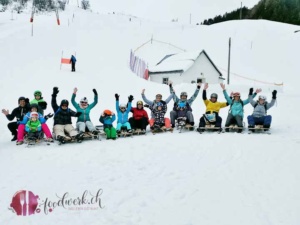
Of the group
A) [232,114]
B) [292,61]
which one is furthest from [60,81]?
[292,61]

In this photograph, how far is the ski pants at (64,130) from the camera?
8.54 m

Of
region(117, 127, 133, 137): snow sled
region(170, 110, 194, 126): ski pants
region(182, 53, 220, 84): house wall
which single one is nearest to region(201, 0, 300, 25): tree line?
region(182, 53, 220, 84): house wall

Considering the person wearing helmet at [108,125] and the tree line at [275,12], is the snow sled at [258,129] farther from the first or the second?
the tree line at [275,12]

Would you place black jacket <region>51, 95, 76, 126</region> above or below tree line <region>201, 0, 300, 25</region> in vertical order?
below

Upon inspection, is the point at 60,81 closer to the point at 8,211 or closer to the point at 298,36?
the point at 8,211

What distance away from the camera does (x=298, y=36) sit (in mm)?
45000

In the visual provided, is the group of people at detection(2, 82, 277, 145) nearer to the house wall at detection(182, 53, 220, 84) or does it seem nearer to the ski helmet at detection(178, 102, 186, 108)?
the ski helmet at detection(178, 102, 186, 108)

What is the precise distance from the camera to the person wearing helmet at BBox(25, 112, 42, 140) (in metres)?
8.35

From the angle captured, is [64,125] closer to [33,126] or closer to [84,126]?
[84,126]

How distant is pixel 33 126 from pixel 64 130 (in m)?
0.88

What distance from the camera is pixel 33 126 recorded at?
331 inches

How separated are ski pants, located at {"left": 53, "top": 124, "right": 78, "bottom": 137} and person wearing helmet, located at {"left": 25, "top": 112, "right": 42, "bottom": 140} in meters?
0.46

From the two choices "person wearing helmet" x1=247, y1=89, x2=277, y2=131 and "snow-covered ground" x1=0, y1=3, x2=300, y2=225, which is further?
"person wearing helmet" x1=247, y1=89, x2=277, y2=131

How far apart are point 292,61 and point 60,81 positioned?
107 ft
